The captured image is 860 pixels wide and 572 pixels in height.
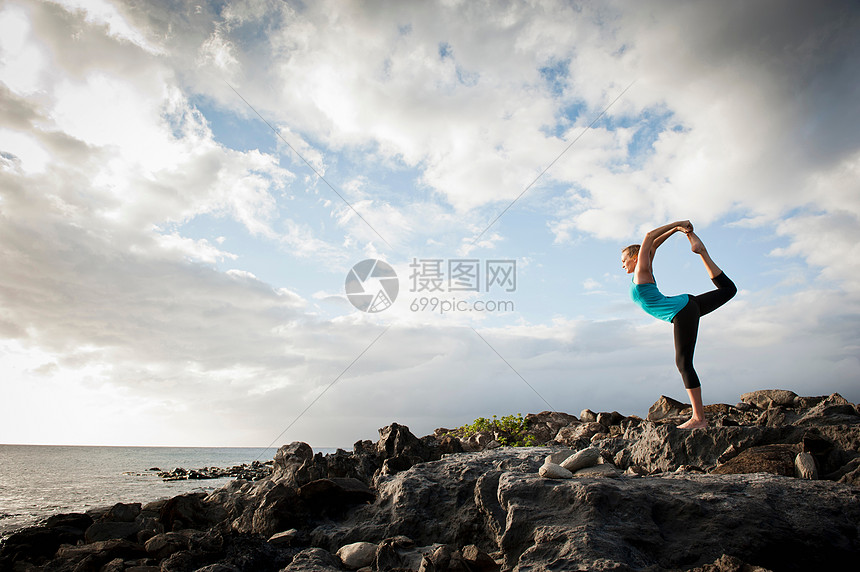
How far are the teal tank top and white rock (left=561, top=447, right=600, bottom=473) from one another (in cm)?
240

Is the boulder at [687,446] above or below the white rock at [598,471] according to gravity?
above

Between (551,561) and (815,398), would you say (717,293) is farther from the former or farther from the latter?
(551,561)

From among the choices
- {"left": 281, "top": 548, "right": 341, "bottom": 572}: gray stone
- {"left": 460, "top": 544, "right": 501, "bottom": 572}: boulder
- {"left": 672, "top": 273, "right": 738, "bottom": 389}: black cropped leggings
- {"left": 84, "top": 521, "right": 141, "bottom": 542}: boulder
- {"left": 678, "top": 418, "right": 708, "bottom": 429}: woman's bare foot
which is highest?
{"left": 672, "top": 273, "right": 738, "bottom": 389}: black cropped leggings

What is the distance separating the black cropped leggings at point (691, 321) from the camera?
629cm

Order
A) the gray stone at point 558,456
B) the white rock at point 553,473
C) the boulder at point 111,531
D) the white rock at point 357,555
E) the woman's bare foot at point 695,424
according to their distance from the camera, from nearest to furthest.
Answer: the white rock at point 357,555 < the white rock at point 553,473 < the gray stone at point 558,456 < the woman's bare foot at point 695,424 < the boulder at point 111,531

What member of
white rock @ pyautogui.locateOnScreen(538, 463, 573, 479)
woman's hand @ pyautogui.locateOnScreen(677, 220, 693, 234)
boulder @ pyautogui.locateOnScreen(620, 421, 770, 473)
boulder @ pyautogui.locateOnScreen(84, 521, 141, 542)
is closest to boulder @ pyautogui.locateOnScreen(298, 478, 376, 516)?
white rock @ pyautogui.locateOnScreen(538, 463, 573, 479)

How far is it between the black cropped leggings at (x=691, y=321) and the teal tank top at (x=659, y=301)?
0.07 m

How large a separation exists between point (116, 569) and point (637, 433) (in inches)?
251

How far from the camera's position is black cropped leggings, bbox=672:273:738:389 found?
20.6ft

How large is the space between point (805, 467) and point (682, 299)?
2473mm

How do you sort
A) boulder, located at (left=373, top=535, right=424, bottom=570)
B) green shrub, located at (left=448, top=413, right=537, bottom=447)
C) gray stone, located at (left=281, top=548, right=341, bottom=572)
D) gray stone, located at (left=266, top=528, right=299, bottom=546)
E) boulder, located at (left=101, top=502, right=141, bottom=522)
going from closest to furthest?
gray stone, located at (left=281, top=548, right=341, bottom=572) < boulder, located at (left=373, top=535, right=424, bottom=570) < gray stone, located at (left=266, top=528, right=299, bottom=546) < boulder, located at (left=101, top=502, right=141, bottom=522) < green shrub, located at (left=448, top=413, right=537, bottom=447)

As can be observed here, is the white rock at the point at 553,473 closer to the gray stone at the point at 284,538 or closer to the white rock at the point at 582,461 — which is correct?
the white rock at the point at 582,461

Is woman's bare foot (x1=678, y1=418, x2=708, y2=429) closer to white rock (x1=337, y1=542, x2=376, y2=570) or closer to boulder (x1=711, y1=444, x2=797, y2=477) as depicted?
boulder (x1=711, y1=444, x2=797, y2=477)

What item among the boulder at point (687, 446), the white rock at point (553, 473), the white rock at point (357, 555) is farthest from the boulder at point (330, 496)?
the boulder at point (687, 446)
